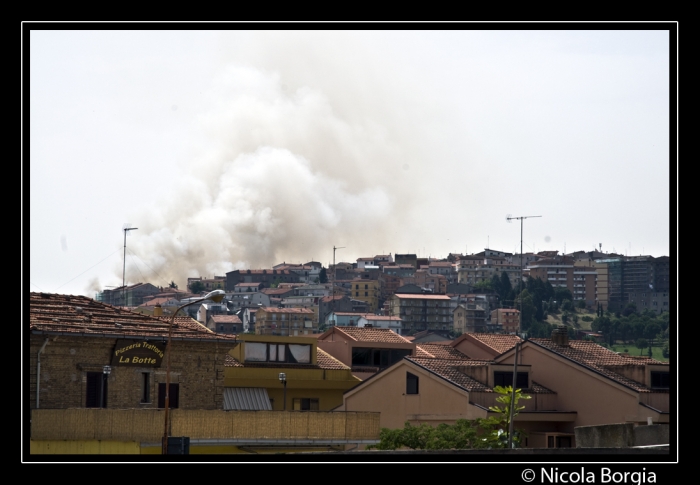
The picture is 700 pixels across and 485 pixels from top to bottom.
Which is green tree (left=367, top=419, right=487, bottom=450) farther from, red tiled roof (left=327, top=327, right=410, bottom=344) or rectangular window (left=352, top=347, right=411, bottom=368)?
red tiled roof (left=327, top=327, right=410, bottom=344)

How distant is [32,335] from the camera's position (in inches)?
1455

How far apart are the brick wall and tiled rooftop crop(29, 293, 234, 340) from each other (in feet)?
1.07

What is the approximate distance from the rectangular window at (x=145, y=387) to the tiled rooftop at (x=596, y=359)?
20.8 metres

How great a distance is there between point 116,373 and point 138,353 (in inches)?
41.8

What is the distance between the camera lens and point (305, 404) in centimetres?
5716

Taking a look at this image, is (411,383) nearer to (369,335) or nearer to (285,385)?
(285,385)

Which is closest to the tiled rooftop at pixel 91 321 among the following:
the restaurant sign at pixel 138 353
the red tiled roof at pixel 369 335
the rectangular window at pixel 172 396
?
the restaurant sign at pixel 138 353

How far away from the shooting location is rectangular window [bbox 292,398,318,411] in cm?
5675

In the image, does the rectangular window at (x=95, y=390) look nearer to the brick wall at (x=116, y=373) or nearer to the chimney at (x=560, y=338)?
the brick wall at (x=116, y=373)

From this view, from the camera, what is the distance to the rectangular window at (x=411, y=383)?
51.4m

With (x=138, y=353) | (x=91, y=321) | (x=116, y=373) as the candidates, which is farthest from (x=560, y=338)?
(x=91, y=321)

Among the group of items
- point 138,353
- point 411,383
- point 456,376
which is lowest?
point 411,383

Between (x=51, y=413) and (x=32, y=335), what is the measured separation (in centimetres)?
328

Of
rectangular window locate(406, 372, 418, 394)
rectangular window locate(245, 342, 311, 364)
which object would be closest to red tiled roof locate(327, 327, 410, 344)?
rectangular window locate(245, 342, 311, 364)
